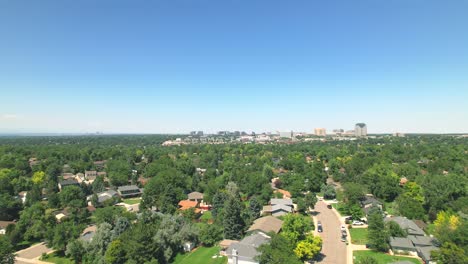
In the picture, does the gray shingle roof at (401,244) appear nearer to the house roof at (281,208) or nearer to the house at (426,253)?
the house at (426,253)

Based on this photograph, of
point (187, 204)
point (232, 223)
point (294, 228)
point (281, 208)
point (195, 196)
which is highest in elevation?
point (294, 228)

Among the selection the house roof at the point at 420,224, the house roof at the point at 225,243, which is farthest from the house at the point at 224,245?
the house roof at the point at 420,224

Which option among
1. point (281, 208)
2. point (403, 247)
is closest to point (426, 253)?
point (403, 247)

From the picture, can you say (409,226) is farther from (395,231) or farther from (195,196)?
(195,196)

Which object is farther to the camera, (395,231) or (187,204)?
(187,204)

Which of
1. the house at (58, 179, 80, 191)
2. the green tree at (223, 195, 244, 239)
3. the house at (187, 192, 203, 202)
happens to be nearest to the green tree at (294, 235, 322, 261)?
the green tree at (223, 195, 244, 239)
